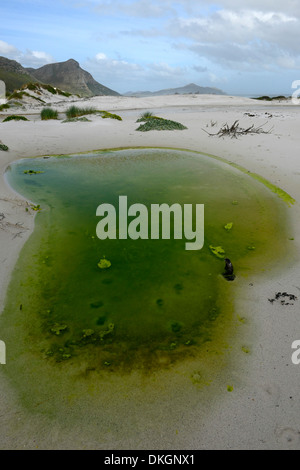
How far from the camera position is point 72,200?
675cm

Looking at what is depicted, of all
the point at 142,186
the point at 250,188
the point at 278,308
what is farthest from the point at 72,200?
the point at 278,308

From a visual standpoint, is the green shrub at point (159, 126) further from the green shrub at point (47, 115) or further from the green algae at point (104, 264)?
the green algae at point (104, 264)

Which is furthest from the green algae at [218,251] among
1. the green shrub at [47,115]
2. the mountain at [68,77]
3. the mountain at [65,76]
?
the mountain at [68,77]

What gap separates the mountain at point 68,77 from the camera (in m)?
114

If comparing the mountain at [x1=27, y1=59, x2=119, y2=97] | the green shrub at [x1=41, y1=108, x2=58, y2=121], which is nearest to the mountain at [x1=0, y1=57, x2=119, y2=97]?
the mountain at [x1=27, y1=59, x2=119, y2=97]

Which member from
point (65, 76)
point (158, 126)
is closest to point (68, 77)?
point (65, 76)

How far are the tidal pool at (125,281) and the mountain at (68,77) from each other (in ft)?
391

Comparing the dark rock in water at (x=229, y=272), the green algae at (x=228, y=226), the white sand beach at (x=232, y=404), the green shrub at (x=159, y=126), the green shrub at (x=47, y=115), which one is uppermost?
the green shrub at (x=47, y=115)

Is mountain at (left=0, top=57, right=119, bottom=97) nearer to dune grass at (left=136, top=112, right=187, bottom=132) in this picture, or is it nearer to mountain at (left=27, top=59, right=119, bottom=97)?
mountain at (left=27, top=59, right=119, bottom=97)

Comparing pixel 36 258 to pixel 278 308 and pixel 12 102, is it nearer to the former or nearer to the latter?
pixel 278 308

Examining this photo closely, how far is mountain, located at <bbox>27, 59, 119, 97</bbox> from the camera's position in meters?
114

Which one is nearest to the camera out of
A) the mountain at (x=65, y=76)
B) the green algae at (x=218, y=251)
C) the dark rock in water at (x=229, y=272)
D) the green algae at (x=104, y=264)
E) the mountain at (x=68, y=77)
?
the dark rock in water at (x=229, y=272)

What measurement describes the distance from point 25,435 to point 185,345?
1647 mm
